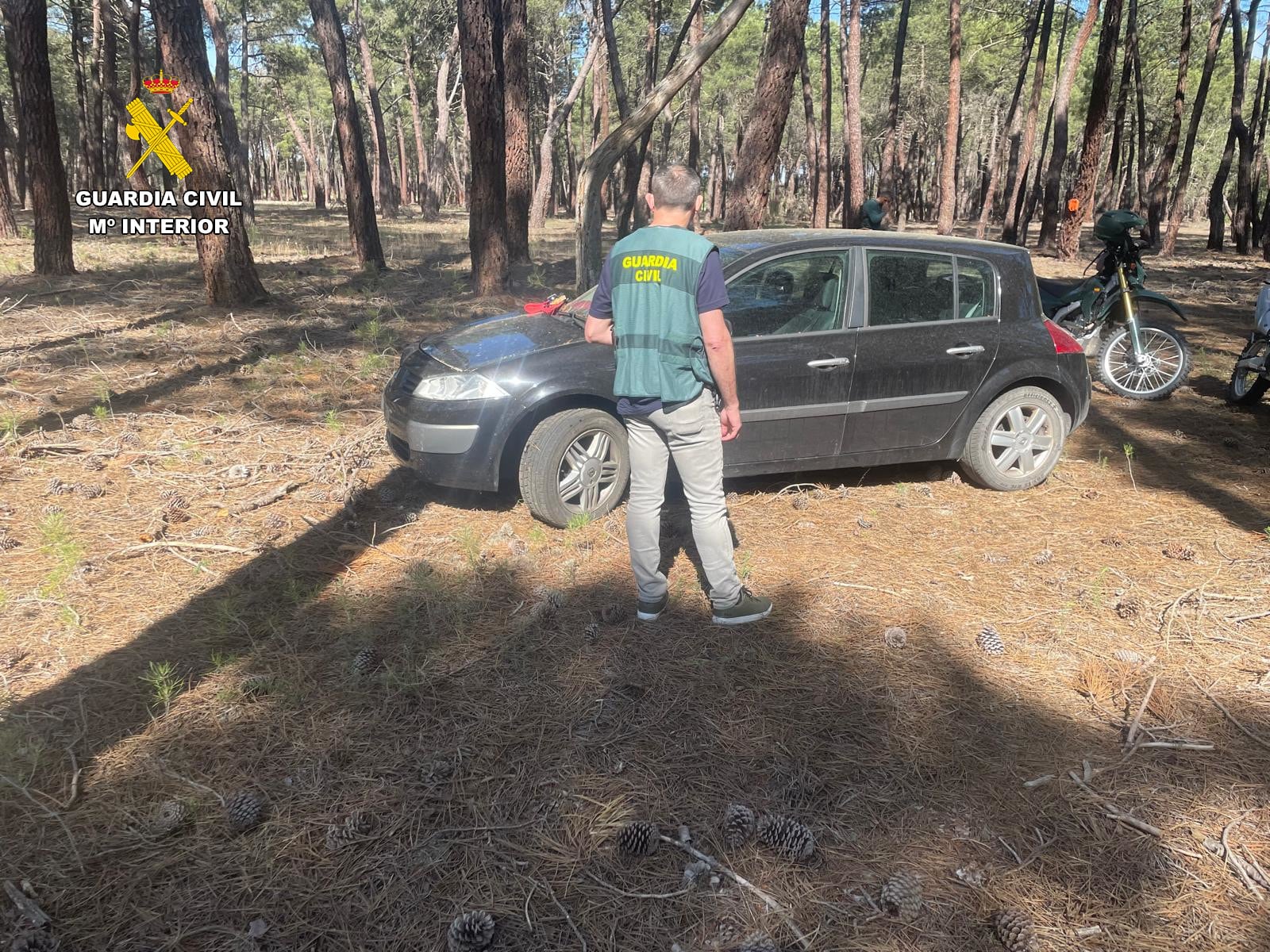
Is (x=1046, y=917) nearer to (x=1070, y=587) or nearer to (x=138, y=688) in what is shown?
(x=1070, y=587)

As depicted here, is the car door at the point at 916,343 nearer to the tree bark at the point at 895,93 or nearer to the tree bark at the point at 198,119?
the tree bark at the point at 198,119

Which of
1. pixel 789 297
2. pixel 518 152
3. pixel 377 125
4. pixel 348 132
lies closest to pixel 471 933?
pixel 789 297

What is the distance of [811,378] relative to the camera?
5.07 m

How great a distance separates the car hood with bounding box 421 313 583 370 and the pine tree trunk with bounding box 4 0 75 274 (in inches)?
367

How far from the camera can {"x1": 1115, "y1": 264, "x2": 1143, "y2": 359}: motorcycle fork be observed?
800 centimetres

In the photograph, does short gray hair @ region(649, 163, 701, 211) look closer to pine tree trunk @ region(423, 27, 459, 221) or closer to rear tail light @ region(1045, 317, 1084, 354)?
rear tail light @ region(1045, 317, 1084, 354)

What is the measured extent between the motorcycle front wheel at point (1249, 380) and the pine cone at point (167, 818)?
343 inches

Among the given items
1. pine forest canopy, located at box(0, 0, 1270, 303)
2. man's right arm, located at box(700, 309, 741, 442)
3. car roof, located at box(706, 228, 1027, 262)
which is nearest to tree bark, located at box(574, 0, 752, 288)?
pine forest canopy, located at box(0, 0, 1270, 303)

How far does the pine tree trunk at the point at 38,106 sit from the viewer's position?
11.0 metres

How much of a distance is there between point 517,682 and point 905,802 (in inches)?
64.0

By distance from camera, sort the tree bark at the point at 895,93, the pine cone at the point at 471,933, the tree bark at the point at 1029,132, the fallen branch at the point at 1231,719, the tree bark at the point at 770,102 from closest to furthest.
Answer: the pine cone at the point at 471,933, the fallen branch at the point at 1231,719, the tree bark at the point at 770,102, the tree bark at the point at 1029,132, the tree bark at the point at 895,93

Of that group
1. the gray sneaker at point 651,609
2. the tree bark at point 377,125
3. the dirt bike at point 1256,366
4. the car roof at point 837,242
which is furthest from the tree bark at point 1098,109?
the tree bark at point 377,125

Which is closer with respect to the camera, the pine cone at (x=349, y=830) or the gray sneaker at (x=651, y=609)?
the pine cone at (x=349, y=830)

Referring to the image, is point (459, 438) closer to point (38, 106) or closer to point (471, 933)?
point (471, 933)
